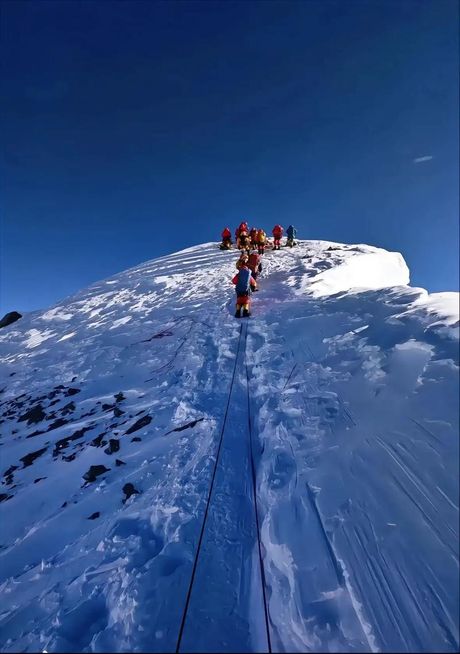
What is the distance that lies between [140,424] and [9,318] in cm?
1347

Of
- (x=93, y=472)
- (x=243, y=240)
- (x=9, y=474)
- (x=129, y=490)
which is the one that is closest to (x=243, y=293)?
(x=93, y=472)

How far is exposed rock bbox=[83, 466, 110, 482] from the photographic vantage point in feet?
14.4

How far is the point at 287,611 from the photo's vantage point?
2.38 metres

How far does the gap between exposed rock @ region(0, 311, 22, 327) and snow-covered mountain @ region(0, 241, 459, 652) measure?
9.31m

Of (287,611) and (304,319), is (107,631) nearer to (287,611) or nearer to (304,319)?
(287,611)

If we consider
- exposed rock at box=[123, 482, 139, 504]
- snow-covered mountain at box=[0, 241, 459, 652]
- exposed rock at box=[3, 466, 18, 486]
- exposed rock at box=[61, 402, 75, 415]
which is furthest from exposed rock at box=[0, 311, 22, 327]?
exposed rock at box=[123, 482, 139, 504]

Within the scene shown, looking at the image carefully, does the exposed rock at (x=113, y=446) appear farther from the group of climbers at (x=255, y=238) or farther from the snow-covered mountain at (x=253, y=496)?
the group of climbers at (x=255, y=238)

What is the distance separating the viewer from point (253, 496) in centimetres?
344

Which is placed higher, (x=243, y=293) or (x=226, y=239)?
(x=226, y=239)

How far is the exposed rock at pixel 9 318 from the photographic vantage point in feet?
46.9

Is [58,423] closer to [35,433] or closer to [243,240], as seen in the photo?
[35,433]

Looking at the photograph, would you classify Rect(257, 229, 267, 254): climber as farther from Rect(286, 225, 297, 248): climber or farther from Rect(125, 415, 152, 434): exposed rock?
Rect(125, 415, 152, 434): exposed rock

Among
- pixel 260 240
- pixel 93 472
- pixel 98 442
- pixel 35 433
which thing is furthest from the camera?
pixel 260 240

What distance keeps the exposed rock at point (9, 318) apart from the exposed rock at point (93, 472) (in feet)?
43.1
